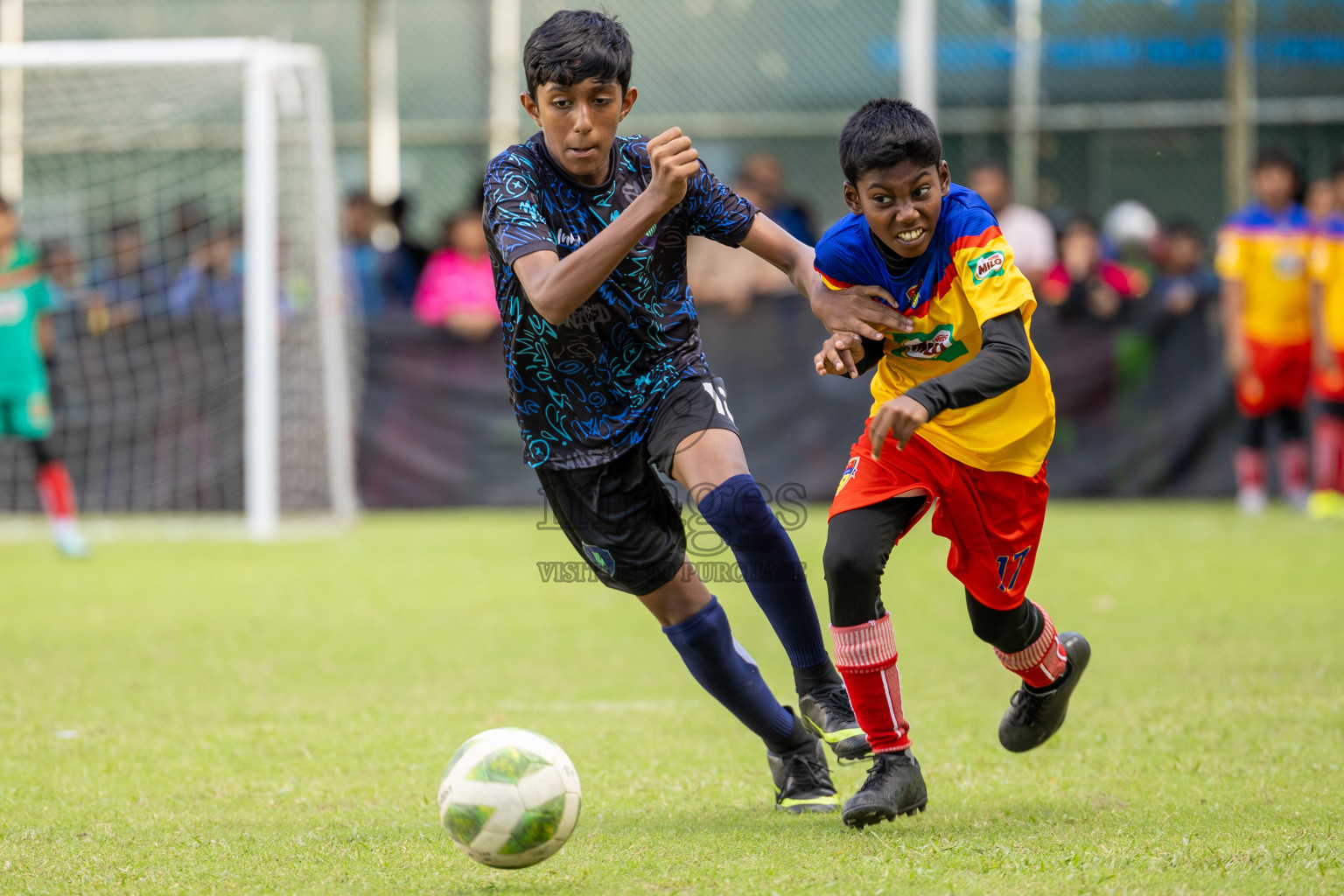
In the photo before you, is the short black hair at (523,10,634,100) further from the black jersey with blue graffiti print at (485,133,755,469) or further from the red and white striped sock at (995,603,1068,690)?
the red and white striped sock at (995,603,1068,690)

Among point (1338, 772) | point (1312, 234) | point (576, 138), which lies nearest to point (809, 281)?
point (576, 138)

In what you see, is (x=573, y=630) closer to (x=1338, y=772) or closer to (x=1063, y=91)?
(x=1338, y=772)

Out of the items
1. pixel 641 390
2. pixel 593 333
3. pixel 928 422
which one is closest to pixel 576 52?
pixel 593 333

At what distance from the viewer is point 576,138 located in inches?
146

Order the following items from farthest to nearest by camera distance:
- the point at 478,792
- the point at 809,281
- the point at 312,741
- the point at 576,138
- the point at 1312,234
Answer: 1. the point at 1312,234
2. the point at 312,741
3. the point at 809,281
4. the point at 576,138
5. the point at 478,792

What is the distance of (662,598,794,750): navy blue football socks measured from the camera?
12.9 feet

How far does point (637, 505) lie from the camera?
12.9 feet

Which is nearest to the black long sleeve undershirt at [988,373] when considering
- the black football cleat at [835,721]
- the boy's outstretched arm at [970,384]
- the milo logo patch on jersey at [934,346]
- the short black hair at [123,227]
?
the boy's outstretched arm at [970,384]

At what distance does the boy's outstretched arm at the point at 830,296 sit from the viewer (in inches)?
150

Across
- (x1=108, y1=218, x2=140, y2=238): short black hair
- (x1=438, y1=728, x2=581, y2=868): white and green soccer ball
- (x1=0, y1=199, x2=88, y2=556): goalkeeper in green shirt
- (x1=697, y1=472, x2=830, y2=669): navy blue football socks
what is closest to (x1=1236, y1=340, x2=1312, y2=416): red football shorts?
(x1=697, y1=472, x2=830, y2=669): navy blue football socks

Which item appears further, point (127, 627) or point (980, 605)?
point (127, 627)

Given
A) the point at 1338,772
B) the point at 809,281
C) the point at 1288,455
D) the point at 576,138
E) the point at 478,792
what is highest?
the point at 576,138

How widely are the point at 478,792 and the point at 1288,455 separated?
9.05 metres

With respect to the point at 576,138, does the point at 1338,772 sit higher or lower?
lower
